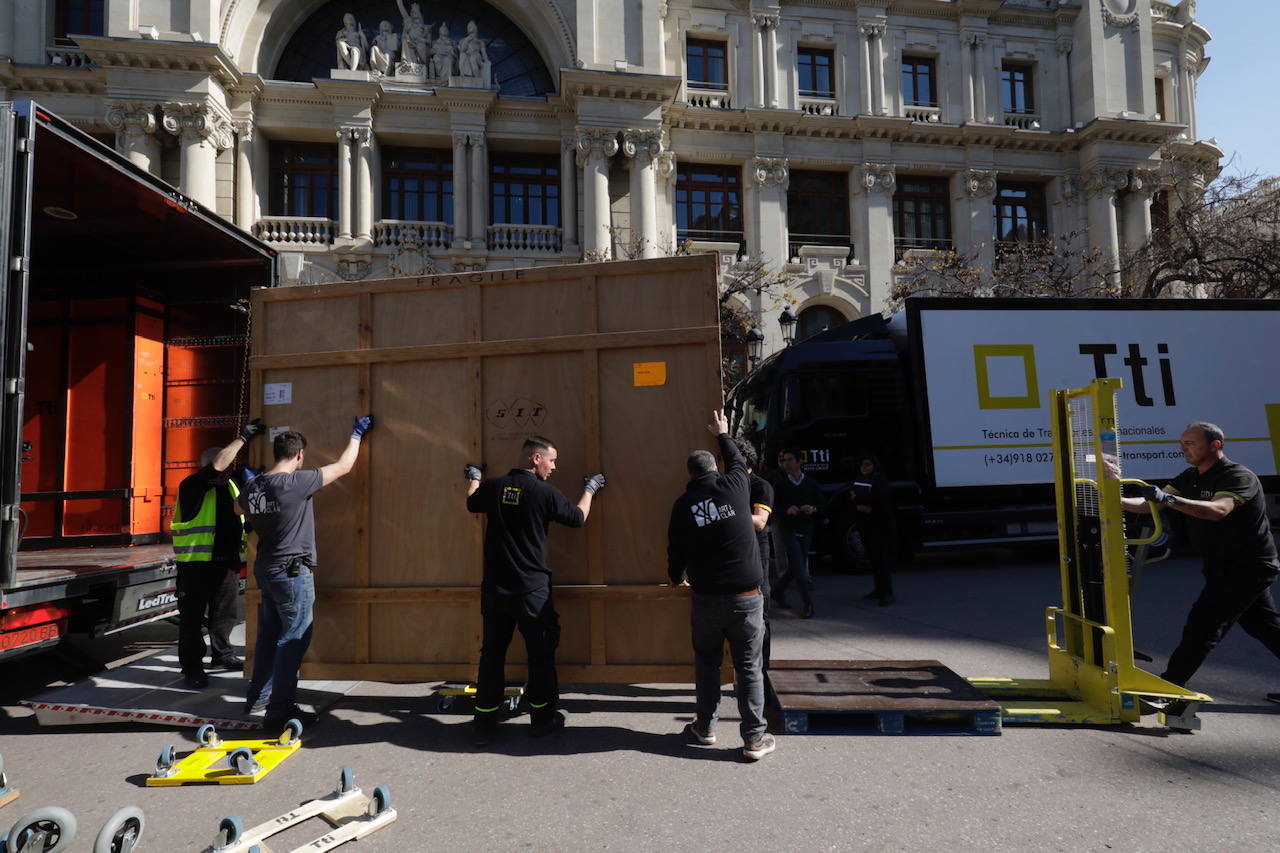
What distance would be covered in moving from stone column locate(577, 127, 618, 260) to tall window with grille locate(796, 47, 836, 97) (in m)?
7.60

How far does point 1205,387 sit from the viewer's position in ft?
36.2

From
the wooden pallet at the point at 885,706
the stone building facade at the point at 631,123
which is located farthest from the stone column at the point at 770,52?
the wooden pallet at the point at 885,706

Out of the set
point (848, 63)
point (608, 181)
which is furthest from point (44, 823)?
point (848, 63)

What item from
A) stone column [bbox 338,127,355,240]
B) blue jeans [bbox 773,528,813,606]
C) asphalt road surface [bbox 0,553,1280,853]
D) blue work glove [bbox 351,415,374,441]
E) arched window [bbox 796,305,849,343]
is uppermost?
stone column [bbox 338,127,355,240]

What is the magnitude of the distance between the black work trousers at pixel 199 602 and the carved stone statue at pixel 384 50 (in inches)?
779

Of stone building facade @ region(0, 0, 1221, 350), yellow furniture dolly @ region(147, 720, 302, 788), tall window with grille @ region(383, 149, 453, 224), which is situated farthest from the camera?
tall window with grille @ region(383, 149, 453, 224)

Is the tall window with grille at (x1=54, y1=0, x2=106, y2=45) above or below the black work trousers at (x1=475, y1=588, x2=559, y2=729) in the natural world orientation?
above

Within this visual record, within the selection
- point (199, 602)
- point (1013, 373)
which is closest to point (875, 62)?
point (1013, 373)

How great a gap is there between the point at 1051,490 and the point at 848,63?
1866 cm

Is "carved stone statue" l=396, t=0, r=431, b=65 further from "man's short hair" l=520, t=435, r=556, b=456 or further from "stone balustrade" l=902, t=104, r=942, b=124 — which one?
"man's short hair" l=520, t=435, r=556, b=456

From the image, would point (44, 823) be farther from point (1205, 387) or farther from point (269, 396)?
point (1205, 387)

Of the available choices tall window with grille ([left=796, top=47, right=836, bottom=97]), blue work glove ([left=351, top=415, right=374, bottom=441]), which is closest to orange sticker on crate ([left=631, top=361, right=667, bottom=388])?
blue work glove ([left=351, top=415, right=374, bottom=441])

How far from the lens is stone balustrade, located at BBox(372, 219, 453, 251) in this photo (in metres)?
21.2

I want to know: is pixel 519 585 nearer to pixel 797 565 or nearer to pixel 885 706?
pixel 885 706
